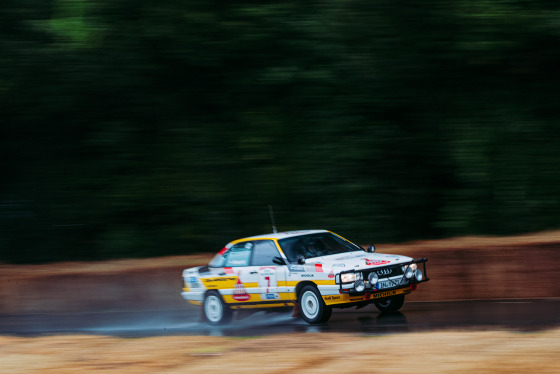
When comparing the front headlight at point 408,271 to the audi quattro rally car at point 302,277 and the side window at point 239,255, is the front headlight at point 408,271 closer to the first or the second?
the audi quattro rally car at point 302,277

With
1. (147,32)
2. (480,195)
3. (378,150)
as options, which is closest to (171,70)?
(147,32)

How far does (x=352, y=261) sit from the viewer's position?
462 inches

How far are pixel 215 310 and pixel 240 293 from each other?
0.77 metres

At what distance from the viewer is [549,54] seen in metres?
17.3

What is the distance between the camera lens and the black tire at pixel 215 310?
13.1 m

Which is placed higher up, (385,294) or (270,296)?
(270,296)

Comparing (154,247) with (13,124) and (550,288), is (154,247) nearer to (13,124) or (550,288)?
(13,124)

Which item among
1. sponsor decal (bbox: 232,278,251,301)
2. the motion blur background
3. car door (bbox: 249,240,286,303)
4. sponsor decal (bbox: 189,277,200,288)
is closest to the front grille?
car door (bbox: 249,240,286,303)

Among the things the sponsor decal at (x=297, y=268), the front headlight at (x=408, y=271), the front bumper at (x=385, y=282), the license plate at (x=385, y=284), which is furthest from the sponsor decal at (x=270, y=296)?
the front headlight at (x=408, y=271)

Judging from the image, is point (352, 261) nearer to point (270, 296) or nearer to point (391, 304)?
point (391, 304)

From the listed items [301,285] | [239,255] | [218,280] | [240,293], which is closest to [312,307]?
[301,285]

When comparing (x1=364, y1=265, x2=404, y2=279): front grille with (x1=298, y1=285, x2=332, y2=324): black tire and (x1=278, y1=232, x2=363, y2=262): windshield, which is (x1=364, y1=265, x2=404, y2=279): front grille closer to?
(x1=298, y1=285, x2=332, y2=324): black tire

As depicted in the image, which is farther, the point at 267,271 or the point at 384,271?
the point at 267,271

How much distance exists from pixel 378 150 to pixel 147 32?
20.7 feet
